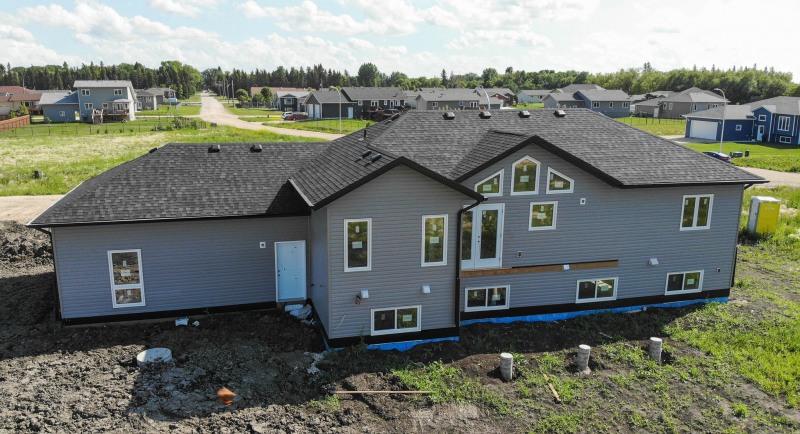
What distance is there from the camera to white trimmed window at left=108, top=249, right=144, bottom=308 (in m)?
16.1

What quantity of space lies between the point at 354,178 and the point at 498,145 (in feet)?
15.9

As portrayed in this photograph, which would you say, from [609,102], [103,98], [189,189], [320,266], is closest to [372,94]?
[103,98]

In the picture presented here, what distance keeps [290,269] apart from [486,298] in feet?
19.3

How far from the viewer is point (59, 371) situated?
13.3m

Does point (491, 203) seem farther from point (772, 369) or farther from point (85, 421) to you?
point (85, 421)

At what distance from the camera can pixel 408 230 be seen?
15.1 meters

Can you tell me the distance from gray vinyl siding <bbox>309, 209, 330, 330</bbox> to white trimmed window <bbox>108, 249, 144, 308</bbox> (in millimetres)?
4688

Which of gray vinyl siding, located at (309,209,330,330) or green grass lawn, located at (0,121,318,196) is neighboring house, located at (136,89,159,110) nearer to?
green grass lawn, located at (0,121,318,196)

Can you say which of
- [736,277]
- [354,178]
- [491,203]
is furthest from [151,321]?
[736,277]

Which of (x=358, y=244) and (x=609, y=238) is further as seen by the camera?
(x=609, y=238)

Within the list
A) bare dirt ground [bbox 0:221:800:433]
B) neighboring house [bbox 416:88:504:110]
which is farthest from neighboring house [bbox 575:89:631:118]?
bare dirt ground [bbox 0:221:800:433]

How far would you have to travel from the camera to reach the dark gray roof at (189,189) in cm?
1603

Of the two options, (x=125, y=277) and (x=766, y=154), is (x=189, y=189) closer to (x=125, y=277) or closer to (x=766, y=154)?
(x=125, y=277)

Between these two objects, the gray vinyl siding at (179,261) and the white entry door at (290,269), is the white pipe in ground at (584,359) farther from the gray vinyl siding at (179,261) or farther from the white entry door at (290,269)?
the gray vinyl siding at (179,261)
